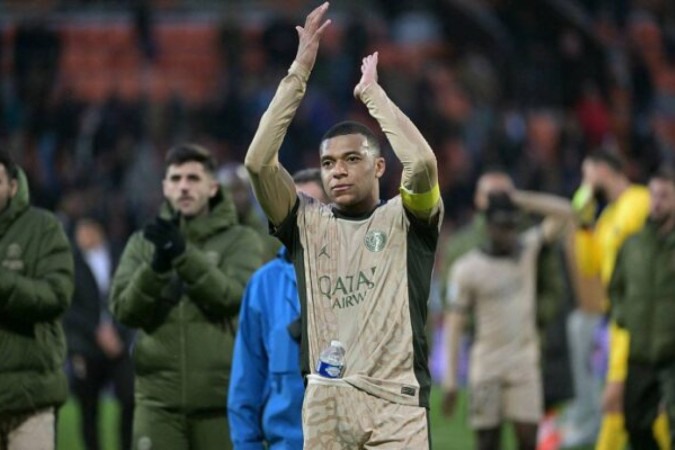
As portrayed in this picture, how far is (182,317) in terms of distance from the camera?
811cm

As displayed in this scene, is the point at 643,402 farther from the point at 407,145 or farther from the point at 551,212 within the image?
the point at 407,145

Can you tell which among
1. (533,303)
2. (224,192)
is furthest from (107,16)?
(224,192)

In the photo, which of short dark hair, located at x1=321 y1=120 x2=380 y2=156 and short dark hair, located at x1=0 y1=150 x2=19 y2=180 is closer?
short dark hair, located at x1=321 y1=120 x2=380 y2=156

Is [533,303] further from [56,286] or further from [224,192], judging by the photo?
[56,286]

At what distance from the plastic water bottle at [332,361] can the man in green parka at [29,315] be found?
2.10m

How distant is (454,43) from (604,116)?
2.74 metres

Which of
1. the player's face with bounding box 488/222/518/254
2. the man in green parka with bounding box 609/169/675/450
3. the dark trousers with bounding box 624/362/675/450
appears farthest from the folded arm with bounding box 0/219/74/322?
the dark trousers with bounding box 624/362/675/450

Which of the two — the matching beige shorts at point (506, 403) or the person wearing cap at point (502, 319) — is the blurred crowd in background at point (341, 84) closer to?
the person wearing cap at point (502, 319)

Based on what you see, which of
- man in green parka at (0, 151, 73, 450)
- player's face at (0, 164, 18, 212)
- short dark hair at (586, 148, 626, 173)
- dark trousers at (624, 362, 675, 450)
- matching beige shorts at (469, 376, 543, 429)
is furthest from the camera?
short dark hair at (586, 148, 626, 173)

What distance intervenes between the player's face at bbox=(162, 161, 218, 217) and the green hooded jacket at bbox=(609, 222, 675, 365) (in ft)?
11.3

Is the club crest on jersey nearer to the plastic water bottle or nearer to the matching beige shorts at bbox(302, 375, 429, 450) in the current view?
the plastic water bottle

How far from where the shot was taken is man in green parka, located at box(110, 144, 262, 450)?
7.90 m

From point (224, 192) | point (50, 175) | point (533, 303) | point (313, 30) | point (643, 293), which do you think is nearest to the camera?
point (313, 30)

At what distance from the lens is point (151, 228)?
25.6 ft
